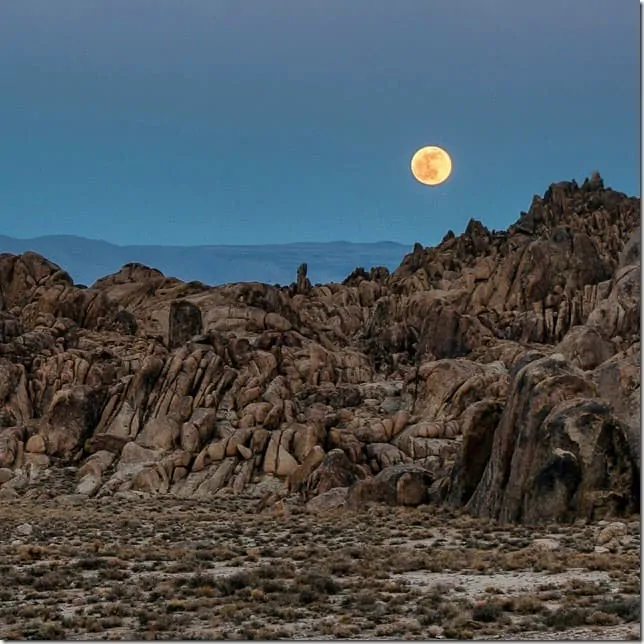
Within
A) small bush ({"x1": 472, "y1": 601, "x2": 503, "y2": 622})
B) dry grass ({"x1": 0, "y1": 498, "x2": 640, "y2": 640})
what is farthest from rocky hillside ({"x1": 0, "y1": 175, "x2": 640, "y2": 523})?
small bush ({"x1": 472, "y1": 601, "x2": 503, "y2": 622})

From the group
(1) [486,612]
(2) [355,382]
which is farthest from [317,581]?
(2) [355,382]

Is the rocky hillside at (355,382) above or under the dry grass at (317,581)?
above

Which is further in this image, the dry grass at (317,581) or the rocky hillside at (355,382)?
the rocky hillside at (355,382)

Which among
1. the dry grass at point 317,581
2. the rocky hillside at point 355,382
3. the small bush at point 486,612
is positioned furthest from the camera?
the rocky hillside at point 355,382

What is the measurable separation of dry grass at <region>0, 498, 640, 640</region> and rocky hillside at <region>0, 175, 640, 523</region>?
13.1 ft

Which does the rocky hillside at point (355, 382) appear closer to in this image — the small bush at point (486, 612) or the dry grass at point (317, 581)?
the dry grass at point (317, 581)

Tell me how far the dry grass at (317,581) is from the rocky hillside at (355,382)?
3979mm

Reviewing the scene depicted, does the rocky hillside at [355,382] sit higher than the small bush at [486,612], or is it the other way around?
the rocky hillside at [355,382]

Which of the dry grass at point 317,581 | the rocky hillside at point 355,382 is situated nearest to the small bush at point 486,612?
the dry grass at point 317,581

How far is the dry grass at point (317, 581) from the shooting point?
19.2 m

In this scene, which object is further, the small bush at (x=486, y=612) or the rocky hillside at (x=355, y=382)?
the rocky hillside at (x=355, y=382)

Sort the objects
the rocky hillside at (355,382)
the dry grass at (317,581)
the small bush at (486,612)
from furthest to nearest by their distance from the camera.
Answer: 1. the rocky hillside at (355,382)
2. the small bush at (486,612)
3. the dry grass at (317,581)

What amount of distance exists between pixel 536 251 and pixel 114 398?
5993cm

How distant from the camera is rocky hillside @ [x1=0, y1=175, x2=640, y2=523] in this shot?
3969 centimetres
